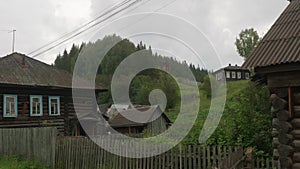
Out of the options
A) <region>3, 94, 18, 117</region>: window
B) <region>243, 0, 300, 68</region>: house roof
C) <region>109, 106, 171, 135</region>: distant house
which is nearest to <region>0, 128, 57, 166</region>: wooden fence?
<region>3, 94, 18, 117</region>: window

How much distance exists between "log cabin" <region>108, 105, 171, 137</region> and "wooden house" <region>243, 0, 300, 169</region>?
1682 centimetres

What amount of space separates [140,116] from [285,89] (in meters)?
19.1

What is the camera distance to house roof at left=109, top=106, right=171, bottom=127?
80.7 feet

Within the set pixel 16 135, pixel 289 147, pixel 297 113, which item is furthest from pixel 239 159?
pixel 16 135

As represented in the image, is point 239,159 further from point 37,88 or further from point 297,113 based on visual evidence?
point 37,88

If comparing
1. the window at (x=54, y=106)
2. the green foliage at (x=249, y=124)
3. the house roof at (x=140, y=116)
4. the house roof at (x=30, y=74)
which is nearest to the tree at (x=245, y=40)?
the house roof at (x=140, y=116)

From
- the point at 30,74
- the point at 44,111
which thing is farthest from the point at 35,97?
the point at 30,74

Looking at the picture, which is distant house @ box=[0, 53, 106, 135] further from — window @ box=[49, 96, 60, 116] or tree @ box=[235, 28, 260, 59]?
tree @ box=[235, 28, 260, 59]

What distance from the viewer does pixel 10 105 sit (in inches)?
790

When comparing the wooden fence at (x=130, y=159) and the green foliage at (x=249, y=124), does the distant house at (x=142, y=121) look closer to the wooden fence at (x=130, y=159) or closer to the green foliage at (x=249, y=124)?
the green foliage at (x=249, y=124)

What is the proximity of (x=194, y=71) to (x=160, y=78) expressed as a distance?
9946 millimetres

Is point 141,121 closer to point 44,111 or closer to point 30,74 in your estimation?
point 44,111

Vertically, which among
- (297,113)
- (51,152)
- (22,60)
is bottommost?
(51,152)

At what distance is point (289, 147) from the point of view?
6723mm
